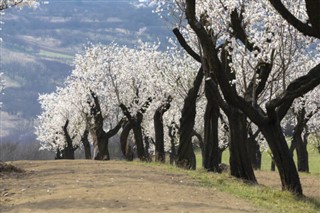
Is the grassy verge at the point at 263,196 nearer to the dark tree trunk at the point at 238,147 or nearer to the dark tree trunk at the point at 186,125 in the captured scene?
the dark tree trunk at the point at 238,147

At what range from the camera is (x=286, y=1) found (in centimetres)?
2259

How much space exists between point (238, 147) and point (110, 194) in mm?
9250

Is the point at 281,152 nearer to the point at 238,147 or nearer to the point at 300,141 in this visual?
the point at 238,147

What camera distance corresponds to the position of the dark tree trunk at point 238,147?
76.3ft

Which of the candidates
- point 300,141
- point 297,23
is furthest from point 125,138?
point 297,23

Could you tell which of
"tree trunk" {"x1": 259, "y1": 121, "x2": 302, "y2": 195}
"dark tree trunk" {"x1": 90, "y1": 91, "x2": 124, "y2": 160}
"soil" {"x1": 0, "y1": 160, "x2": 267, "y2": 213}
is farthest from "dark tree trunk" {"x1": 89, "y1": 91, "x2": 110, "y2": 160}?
"tree trunk" {"x1": 259, "y1": 121, "x2": 302, "y2": 195}

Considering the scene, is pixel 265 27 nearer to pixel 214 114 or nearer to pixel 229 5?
pixel 229 5

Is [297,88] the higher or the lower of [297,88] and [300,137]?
the lower

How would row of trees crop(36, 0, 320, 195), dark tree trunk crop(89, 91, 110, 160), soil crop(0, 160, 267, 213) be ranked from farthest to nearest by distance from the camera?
1. dark tree trunk crop(89, 91, 110, 160)
2. row of trees crop(36, 0, 320, 195)
3. soil crop(0, 160, 267, 213)

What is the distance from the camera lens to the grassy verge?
1722 centimetres

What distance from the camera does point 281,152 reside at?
21016 mm

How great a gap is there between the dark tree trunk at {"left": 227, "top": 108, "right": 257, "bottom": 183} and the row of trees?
0.04 meters

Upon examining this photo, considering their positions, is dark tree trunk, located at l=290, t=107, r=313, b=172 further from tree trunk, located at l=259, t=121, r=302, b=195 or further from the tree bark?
tree trunk, located at l=259, t=121, r=302, b=195

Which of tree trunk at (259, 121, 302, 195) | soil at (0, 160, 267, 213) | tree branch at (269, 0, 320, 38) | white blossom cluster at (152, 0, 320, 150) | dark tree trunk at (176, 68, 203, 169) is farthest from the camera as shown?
dark tree trunk at (176, 68, 203, 169)
